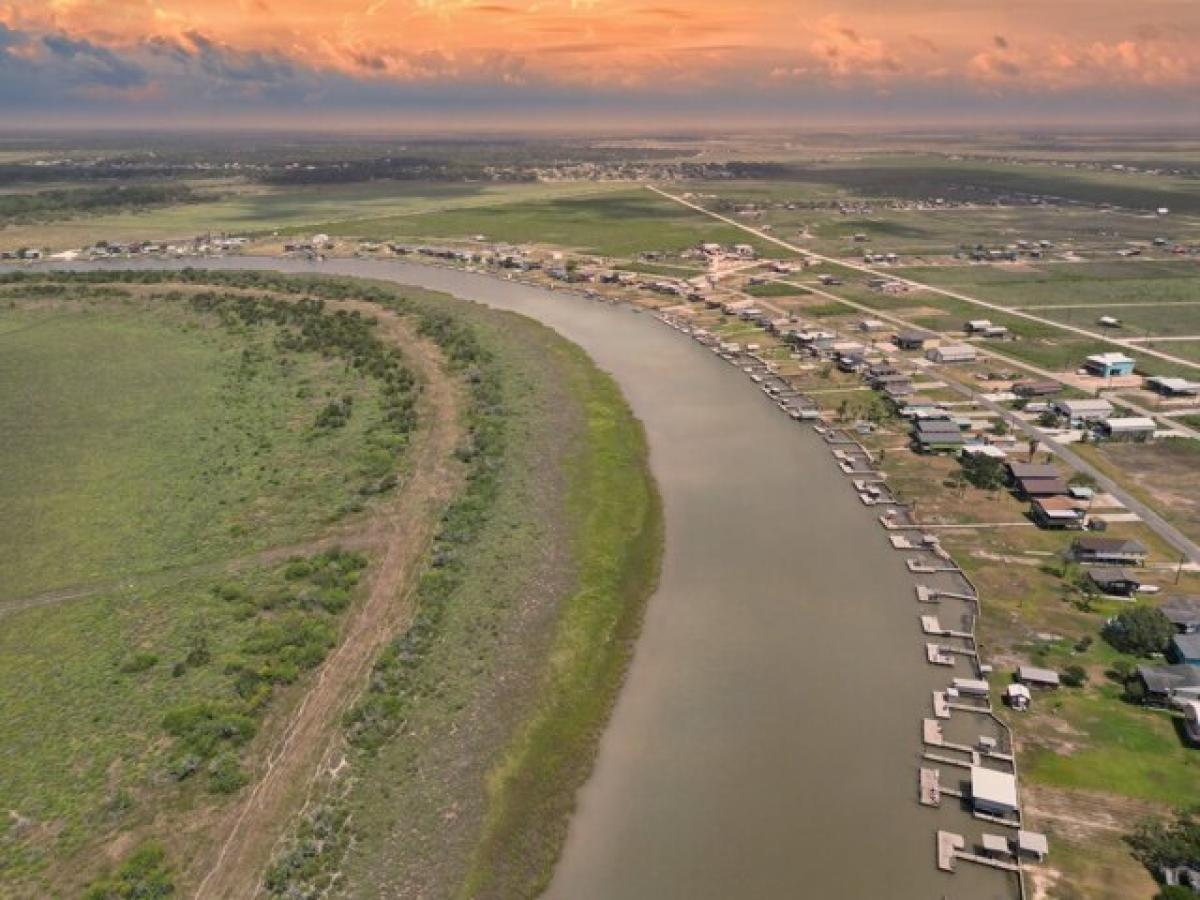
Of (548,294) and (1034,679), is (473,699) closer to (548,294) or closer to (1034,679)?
(1034,679)

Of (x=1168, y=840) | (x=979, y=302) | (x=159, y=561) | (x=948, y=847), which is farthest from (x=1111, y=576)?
(x=979, y=302)

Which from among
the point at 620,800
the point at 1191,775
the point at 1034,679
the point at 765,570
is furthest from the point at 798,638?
the point at 1191,775

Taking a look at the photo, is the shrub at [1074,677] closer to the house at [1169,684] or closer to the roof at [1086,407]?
the house at [1169,684]

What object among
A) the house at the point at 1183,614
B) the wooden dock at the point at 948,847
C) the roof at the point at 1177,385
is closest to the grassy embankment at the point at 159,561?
the wooden dock at the point at 948,847

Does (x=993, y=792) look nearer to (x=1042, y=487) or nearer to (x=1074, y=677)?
(x=1074, y=677)

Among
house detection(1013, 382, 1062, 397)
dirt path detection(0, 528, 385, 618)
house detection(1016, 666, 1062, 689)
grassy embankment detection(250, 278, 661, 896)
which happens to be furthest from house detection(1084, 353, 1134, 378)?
dirt path detection(0, 528, 385, 618)
